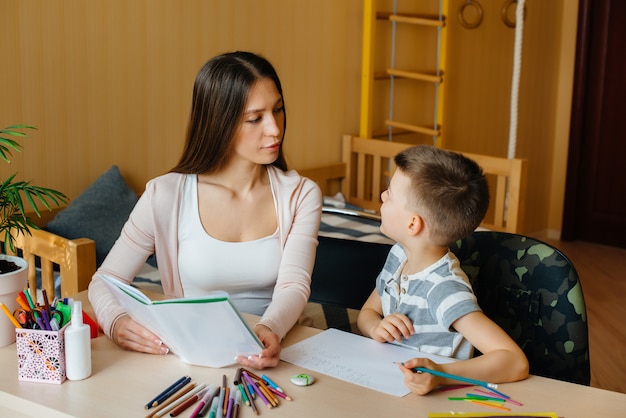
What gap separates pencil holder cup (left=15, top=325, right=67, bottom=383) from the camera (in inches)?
50.4

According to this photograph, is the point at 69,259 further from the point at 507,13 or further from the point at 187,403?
the point at 507,13

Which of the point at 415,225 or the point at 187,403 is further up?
the point at 415,225

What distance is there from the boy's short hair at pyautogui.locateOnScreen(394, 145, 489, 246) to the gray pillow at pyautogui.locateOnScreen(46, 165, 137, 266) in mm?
1589

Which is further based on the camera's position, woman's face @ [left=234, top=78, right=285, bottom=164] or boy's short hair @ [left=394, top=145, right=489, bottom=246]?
woman's face @ [left=234, top=78, right=285, bottom=164]

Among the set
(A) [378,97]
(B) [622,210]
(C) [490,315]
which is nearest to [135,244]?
(C) [490,315]

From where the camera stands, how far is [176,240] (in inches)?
67.9

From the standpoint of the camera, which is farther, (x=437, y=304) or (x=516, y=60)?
(x=516, y=60)

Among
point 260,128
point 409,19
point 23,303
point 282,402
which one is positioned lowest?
point 282,402

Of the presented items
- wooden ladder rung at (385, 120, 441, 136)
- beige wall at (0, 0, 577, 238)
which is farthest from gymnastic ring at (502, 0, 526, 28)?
wooden ladder rung at (385, 120, 441, 136)

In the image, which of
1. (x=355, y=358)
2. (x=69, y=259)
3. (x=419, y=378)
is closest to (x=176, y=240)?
(x=69, y=259)

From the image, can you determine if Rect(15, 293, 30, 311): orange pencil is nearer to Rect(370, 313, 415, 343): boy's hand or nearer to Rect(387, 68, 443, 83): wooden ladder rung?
Rect(370, 313, 415, 343): boy's hand

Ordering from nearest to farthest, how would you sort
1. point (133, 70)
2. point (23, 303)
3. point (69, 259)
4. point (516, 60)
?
point (23, 303)
point (69, 259)
point (133, 70)
point (516, 60)

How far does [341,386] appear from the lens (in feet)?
4.21

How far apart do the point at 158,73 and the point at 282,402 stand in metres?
2.16
